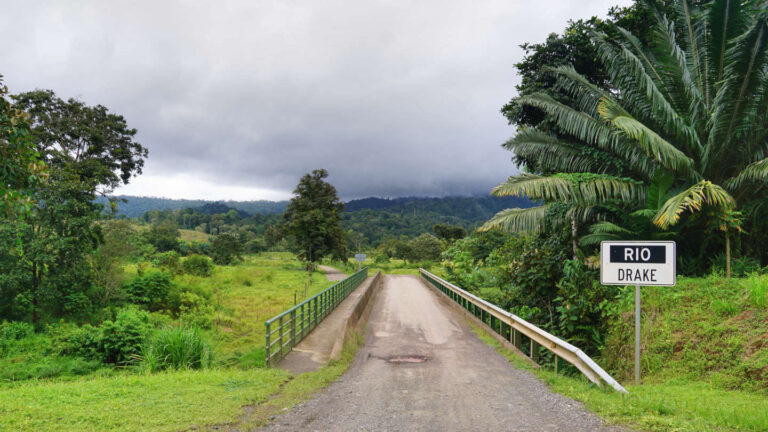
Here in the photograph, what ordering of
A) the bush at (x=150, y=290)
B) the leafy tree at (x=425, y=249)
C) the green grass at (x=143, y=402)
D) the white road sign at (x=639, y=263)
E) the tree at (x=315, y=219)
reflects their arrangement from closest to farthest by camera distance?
1. the green grass at (x=143, y=402)
2. the white road sign at (x=639, y=263)
3. the bush at (x=150, y=290)
4. the tree at (x=315, y=219)
5. the leafy tree at (x=425, y=249)

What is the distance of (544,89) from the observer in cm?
1584

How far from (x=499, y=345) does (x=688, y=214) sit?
558cm

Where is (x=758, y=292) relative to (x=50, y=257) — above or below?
above

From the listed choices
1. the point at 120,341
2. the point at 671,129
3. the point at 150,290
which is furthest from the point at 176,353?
the point at 150,290

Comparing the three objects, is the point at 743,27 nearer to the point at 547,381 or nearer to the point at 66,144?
the point at 547,381

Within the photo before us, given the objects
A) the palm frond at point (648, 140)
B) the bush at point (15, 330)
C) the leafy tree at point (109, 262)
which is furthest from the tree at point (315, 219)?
the palm frond at point (648, 140)

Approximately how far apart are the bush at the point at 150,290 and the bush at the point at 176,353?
14502 millimetres

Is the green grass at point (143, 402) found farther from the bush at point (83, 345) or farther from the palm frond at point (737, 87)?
the palm frond at point (737, 87)

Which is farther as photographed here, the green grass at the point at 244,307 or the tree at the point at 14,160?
the green grass at the point at 244,307

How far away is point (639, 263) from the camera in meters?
6.54

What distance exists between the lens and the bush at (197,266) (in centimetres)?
3300

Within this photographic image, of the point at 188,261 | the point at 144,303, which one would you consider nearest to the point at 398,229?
the point at 188,261

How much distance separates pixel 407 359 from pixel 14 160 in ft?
24.3

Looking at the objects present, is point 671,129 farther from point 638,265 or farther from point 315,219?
point 315,219
